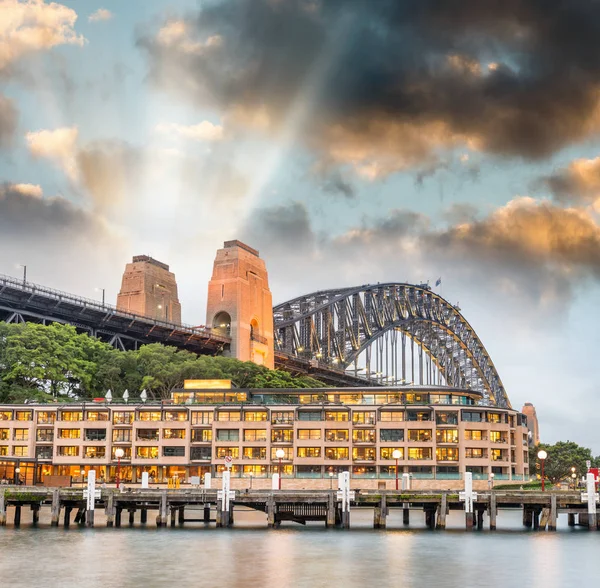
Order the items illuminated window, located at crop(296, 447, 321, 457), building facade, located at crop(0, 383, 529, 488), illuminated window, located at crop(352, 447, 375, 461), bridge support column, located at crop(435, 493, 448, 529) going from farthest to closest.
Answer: illuminated window, located at crop(352, 447, 375, 461), illuminated window, located at crop(296, 447, 321, 457), building facade, located at crop(0, 383, 529, 488), bridge support column, located at crop(435, 493, 448, 529)

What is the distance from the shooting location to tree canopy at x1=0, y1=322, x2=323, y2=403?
167500 millimetres

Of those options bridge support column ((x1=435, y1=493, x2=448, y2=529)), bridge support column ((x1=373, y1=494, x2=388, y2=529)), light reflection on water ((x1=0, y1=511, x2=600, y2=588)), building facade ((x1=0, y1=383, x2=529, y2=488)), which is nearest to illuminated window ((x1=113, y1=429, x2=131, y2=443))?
building facade ((x1=0, y1=383, x2=529, y2=488))

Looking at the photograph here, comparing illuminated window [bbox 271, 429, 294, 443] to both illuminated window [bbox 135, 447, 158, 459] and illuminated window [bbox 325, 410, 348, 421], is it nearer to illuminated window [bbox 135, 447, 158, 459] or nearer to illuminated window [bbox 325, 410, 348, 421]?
illuminated window [bbox 325, 410, 348, 421]

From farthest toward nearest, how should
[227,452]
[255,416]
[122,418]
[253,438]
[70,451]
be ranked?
1. [70,451]
2. [122,418]
3. [255,416]
4. [253,438]
5. [227,452]

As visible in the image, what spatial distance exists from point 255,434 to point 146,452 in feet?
56.0

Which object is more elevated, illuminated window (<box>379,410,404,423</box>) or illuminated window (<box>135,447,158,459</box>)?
illuminated window (<box>379,410,404,423</box>)

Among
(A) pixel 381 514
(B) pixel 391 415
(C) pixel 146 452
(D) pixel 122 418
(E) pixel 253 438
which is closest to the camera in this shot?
(A) pixel 381 514

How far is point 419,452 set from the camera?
157m

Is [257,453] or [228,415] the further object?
[228,415]

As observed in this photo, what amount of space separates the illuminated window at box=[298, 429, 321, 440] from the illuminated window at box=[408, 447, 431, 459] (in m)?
14.2

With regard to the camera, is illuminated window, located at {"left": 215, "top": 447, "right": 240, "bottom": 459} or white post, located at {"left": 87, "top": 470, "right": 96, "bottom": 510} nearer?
white post, located at {"left": 87, "top": 470, "right": 96, "bottom": 510}

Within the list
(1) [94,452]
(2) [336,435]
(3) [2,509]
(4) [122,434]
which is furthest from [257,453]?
(3) [2,509]

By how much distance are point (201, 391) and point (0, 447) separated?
32730 mm

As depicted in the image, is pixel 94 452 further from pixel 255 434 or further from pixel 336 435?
pixel 336 435
